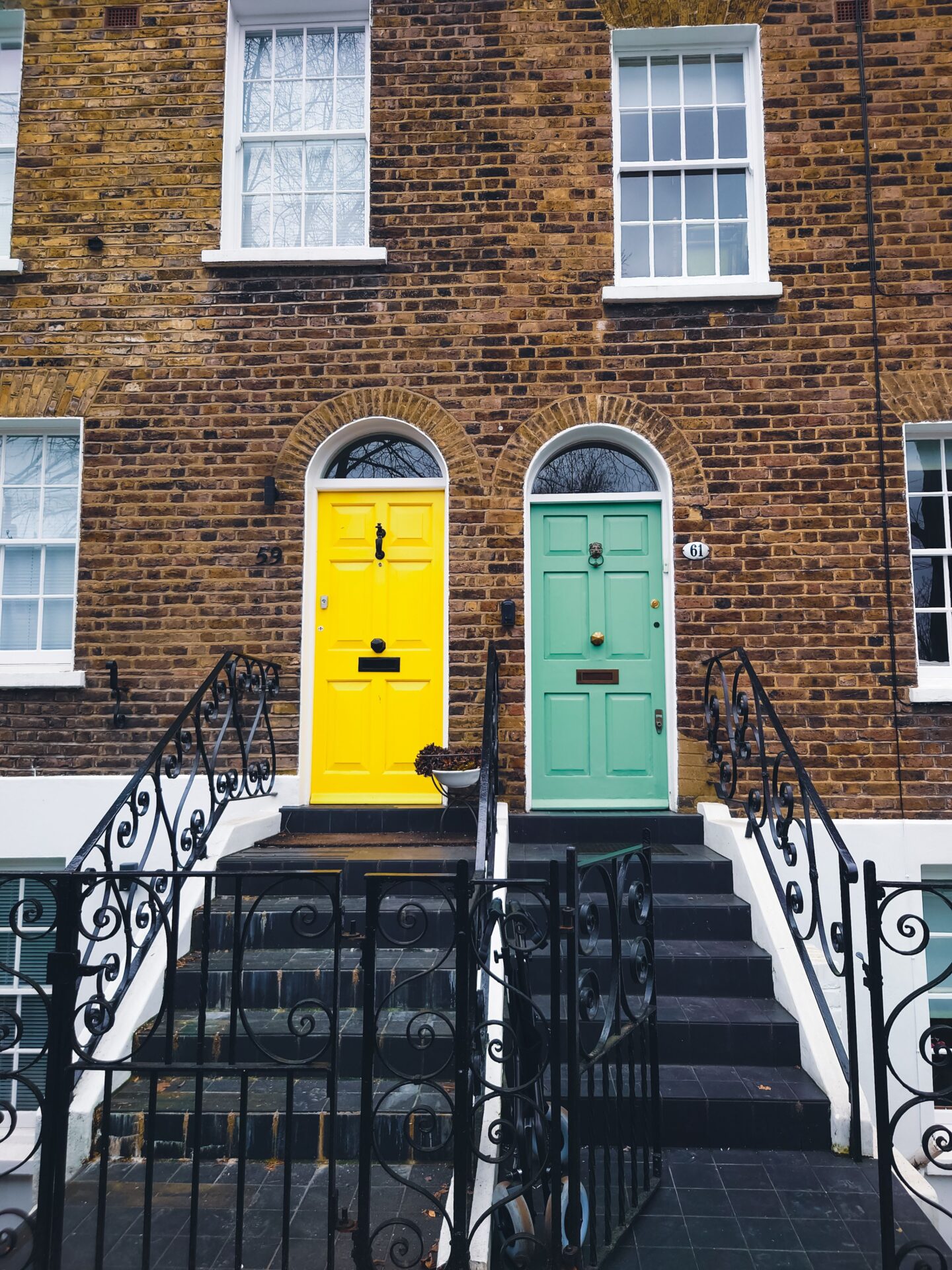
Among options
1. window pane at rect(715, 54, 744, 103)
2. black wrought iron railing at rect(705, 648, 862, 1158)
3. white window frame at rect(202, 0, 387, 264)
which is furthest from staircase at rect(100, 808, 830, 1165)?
window pane at rect(715, 54, 744, 103)

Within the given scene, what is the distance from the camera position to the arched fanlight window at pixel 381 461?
21.3ft

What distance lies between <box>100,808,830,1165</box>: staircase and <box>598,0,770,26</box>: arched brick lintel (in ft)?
19.0

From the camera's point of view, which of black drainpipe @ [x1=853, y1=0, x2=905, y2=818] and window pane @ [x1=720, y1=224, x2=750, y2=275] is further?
window pane @ [x1=720, y1=224, x2=750, y2=275]

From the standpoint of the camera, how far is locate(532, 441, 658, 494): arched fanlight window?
252 inches

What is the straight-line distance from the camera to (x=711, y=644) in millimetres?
6004

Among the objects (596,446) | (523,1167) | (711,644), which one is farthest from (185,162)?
(523,1167)

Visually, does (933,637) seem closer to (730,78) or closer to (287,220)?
(730,78)

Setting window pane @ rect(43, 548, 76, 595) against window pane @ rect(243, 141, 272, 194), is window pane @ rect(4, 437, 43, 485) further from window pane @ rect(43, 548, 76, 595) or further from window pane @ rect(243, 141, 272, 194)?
window pane @ rect(243, 141, 272, 194)

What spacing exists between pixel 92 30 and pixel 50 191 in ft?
4.29

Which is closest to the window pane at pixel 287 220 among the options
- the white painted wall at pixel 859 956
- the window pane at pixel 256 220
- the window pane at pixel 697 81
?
the window pane at pixel 256 220

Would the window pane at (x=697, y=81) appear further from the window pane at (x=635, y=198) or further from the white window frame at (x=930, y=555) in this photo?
the white window frame at (x=930, y=555)

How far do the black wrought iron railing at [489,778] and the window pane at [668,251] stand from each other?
10.2 feet

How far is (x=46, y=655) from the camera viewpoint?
20.7ft

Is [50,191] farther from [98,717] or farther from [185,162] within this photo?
[98,717]
